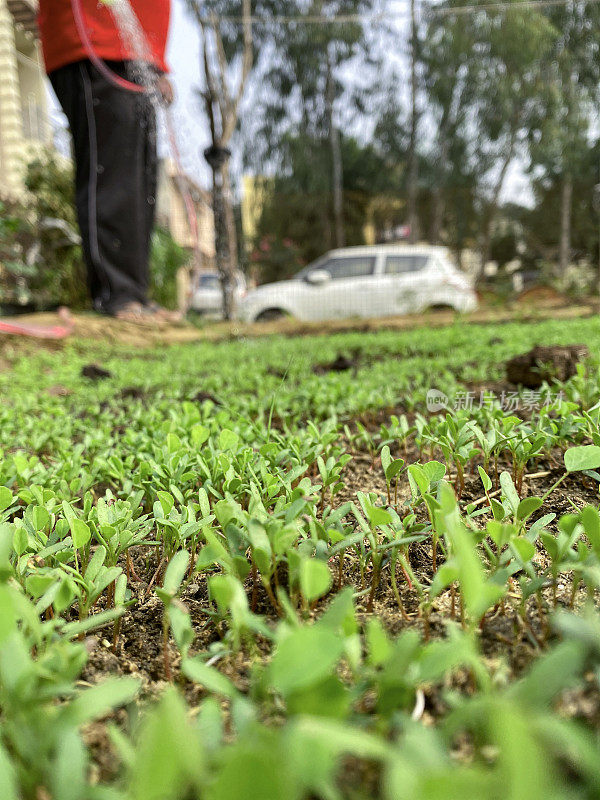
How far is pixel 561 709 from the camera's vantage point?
43 cm

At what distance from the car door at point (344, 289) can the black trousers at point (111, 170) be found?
385 cm

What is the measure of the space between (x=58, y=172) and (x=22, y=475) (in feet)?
22.9

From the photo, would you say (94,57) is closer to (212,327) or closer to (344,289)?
(212,327)

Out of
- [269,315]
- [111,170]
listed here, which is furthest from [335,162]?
[111,170]

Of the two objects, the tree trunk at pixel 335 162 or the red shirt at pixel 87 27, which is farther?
the tree trunk at pixel 335 162

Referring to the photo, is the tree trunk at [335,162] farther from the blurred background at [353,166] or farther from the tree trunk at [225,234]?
the tree trunk at [225,234]

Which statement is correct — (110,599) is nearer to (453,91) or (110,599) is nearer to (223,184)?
(223,184)

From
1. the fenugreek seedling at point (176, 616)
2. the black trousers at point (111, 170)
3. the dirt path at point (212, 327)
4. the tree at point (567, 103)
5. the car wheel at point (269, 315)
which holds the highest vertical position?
the tree at point (567, 103)

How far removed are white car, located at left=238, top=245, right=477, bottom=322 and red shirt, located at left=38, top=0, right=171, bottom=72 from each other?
3978mm

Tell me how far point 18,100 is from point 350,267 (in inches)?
296

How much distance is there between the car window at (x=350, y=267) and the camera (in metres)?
8.84

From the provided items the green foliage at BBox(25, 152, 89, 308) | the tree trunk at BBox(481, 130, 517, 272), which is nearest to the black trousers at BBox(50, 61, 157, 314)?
the green foliage at BBox(25, 152, 89, 308)

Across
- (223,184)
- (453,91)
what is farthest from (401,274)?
(453,91)

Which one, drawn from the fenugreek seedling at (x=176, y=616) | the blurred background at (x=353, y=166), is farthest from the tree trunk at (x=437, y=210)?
the fenugreek seedling at (x=176, y=616)
